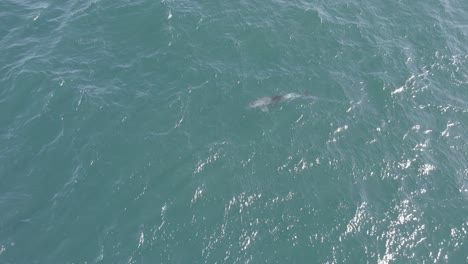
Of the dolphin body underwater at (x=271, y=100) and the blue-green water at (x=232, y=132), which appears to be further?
the dolphin body underwater at (x=271, y=100)

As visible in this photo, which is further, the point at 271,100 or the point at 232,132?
the point at 271,100

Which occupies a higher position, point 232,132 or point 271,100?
point 271,100

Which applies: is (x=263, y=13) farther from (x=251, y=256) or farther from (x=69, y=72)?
(x=251, y=256)

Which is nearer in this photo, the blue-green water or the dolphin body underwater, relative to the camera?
the blue-green water
